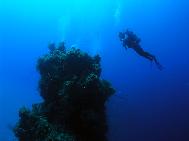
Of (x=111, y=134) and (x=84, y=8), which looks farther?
(x=84, y=8)

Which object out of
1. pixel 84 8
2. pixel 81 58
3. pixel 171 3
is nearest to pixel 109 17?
pixel 84 8

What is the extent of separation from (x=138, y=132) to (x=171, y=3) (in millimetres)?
39402

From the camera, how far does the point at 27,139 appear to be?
39.2 ft

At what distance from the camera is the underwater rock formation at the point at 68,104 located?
11.9 meters

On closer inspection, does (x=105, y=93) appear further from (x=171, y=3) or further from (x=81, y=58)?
(x=171, y=3)

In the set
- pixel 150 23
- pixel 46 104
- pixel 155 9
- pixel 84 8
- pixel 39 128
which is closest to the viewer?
pixel 39 128

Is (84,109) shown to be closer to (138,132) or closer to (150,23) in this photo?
(138,132)

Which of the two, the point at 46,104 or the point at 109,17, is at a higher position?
the point at 109,17

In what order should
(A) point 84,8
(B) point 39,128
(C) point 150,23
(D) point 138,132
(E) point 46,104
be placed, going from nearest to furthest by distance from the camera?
(B) point 39,128 < (E) point 46,104 < (D) point 138,132 < (C) point 150,23 < (A) point 84,8

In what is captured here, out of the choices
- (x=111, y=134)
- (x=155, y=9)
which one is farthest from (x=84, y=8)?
(x=111, y=134)

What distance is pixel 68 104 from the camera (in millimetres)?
12352

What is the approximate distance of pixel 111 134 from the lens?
69.4 ft

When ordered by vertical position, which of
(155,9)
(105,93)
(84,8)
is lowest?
(105,93)

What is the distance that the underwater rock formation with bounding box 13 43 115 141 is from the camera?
39.1 feet
